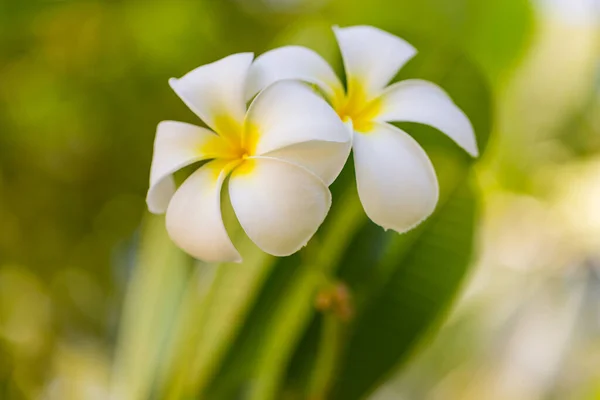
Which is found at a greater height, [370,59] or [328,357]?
[370,59]

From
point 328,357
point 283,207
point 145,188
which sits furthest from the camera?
point 145,188

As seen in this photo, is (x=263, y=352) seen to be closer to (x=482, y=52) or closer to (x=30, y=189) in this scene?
(x=482, y=52)

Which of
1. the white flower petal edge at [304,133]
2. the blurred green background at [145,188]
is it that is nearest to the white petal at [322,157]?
the white flower petal edge at [304,133]

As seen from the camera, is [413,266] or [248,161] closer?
[248,161]

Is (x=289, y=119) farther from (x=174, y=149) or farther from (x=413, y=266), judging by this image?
(x=413, y=266)

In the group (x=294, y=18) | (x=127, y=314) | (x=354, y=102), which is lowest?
(x=127, y=314)

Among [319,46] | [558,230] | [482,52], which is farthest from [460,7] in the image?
[558,230]

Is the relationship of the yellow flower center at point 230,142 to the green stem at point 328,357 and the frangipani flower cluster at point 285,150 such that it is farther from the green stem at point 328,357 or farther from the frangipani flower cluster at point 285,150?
the green stem at point 328,357

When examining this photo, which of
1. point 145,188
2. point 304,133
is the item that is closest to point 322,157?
point 304,133
